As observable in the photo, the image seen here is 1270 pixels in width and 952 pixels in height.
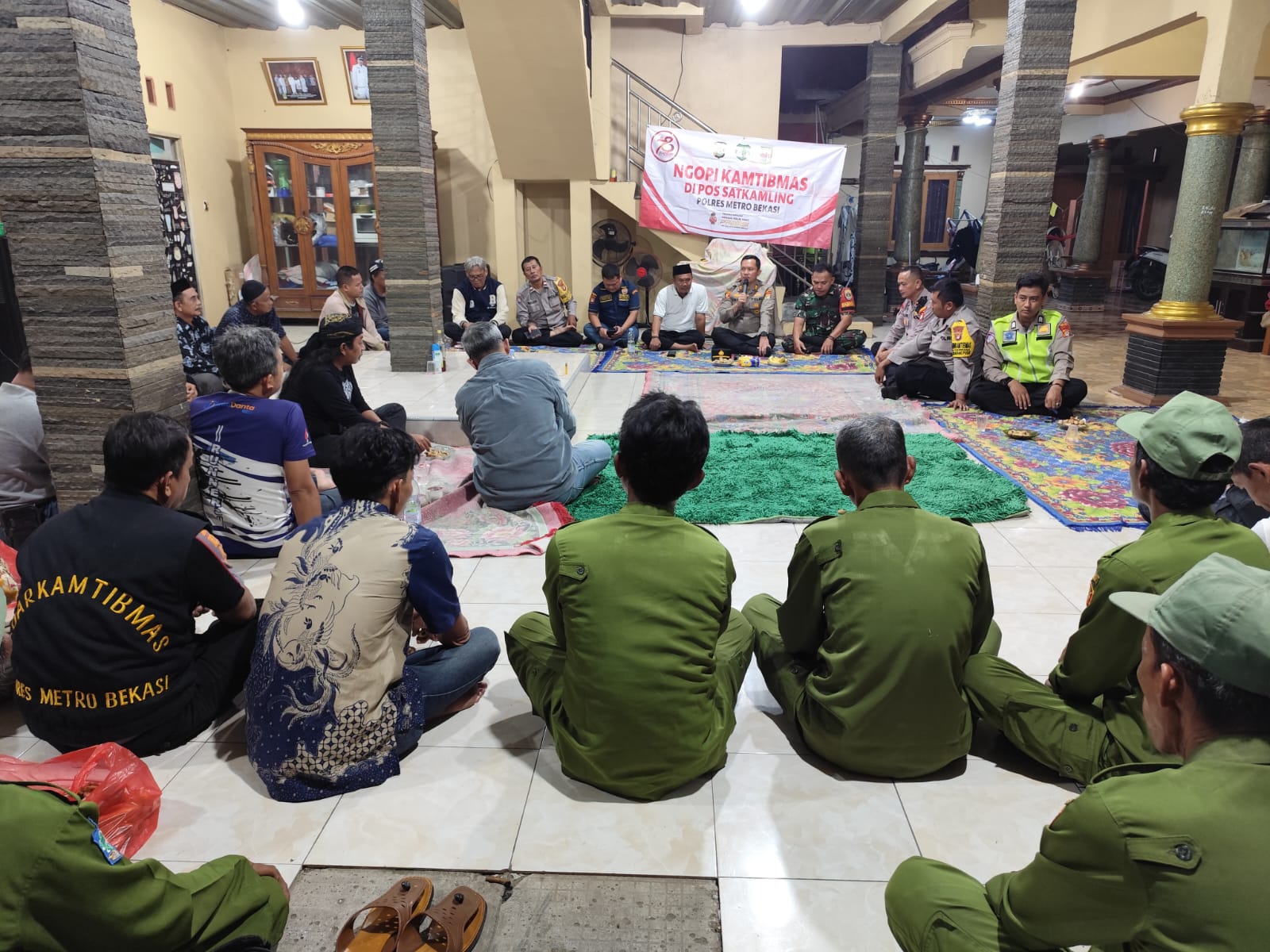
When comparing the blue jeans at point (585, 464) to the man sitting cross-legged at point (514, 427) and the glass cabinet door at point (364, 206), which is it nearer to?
the man sitting cross-legged at point (514, 427)

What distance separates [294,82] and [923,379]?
771 centimetres

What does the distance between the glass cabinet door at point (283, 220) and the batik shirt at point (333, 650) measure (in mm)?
8448

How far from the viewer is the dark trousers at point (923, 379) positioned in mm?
6062

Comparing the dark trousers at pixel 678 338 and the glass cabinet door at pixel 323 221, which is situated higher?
the glass cabinet door at pixel 323 221

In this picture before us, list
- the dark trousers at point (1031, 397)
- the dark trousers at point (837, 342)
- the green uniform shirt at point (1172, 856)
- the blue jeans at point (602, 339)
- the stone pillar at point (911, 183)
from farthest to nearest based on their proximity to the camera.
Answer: the stone pillar at point (911, 183) → the blue jeans at point (602, 339) → the dark trousers at point (837, 342) → the dark trousers at point (1031, 397) → the green uniform shirt at point (1172, 856)

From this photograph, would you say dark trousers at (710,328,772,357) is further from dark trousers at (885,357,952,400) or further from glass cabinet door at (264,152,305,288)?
glass cabinet door at (264,152,305,288)

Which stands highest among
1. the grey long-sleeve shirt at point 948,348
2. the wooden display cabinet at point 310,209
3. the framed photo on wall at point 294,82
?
the framed photo on wall at point 294,82

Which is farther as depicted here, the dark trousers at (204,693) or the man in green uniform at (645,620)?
the dark trousers at (204,693)

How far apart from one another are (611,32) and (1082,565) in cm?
852

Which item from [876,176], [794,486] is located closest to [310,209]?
[876,176]

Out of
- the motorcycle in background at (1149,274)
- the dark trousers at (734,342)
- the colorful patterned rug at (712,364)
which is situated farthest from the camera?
the motorcycle in background at (1149,274)

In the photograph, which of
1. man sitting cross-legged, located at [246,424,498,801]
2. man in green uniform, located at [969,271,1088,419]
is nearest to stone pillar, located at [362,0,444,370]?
man in green uniform, located at [969,271,1088,419]

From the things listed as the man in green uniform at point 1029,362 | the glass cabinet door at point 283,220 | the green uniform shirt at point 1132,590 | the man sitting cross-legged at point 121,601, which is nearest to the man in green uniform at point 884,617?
the green uniform shirt at point 1132,590

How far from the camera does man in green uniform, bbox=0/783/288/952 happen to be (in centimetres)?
106
